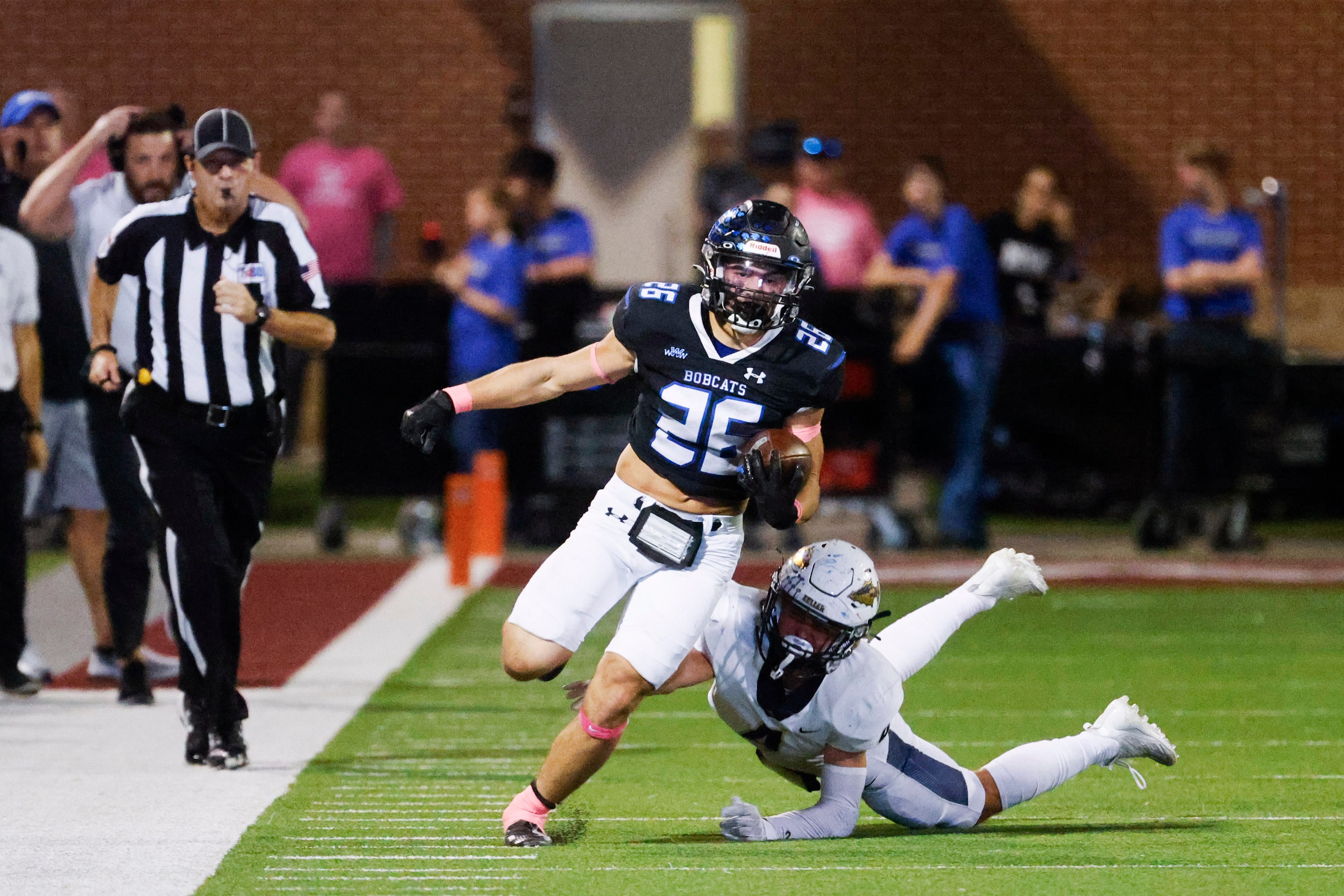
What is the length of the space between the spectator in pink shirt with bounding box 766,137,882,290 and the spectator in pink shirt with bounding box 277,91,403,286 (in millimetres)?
3018

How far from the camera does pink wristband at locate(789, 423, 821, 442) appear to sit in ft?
19.2

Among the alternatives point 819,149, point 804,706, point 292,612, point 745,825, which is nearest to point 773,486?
point 804,706

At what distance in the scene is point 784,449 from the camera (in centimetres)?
564

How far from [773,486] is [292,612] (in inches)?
227

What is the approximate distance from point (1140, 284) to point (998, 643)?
29.4 ft

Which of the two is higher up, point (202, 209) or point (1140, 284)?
point (202, 209)

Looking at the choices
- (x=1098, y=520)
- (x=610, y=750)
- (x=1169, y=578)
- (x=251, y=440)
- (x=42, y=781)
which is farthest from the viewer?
(x=1098, y=520)

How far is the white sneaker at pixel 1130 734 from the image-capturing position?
20.0ft

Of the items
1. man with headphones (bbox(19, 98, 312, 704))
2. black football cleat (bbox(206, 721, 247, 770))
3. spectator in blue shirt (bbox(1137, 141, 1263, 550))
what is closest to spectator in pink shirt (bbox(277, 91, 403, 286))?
spectator in blue shirt (bbox(1137, 141, 1263, 550))

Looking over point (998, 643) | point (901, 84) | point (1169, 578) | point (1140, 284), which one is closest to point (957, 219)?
point (1169, 578)

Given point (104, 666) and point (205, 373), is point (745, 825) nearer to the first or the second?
point (205, 373)

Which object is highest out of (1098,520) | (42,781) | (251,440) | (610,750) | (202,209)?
(202,209)

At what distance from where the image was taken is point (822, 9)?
769 inches

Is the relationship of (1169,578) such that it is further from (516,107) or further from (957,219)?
(516,107)
